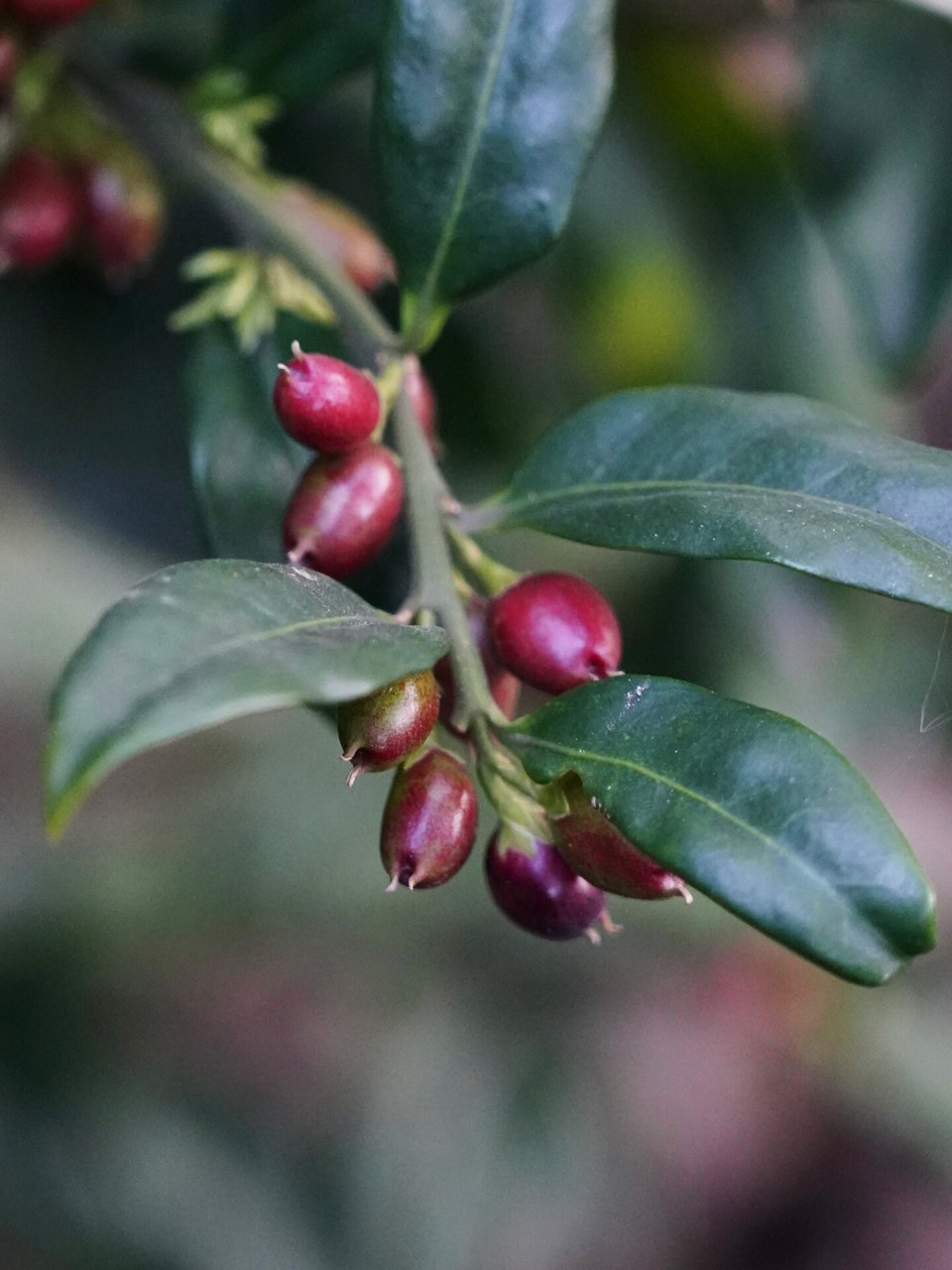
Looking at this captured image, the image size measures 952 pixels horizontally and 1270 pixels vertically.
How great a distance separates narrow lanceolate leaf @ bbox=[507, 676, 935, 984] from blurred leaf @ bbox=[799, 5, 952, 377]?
0.65 m

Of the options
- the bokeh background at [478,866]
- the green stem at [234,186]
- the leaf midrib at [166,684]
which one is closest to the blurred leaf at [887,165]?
the bokeh background at [478,866]

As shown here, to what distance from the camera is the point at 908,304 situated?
1019 millimetres

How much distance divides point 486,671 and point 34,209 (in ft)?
1.65

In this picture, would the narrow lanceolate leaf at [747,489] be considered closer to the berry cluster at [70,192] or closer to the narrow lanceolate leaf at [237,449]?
the narrow lanceolate leaf at [237,449]

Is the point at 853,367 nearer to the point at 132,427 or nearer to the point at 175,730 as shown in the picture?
the point at 132,427

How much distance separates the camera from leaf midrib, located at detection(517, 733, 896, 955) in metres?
0.42

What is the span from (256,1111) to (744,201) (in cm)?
127

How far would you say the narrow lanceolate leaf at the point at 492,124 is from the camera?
25.6 inches

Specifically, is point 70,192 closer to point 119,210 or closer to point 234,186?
point 119,210

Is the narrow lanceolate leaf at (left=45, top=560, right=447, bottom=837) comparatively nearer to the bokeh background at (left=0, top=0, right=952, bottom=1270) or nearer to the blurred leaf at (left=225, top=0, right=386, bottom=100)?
the bokeh background at (left=0, top=0, right=952, bottom=1270)

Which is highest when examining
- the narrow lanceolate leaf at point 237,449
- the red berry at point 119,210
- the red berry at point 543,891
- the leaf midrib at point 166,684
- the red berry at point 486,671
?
the leaf midrib at point 166,684

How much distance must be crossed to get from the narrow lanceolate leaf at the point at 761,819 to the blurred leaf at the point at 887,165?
652 millimetres

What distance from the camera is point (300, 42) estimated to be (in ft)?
2.89

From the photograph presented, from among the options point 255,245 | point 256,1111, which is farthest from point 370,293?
point 256,1111
